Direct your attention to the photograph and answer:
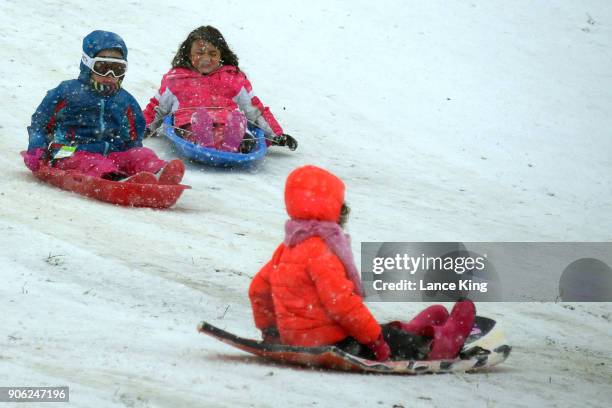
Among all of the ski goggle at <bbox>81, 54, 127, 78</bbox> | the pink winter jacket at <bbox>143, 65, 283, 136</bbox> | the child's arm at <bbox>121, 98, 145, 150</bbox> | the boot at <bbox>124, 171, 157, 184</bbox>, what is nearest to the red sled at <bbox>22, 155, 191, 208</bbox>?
the boot at <bbox>124, 171, 157, 184</bbox>

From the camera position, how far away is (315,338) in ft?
13.9

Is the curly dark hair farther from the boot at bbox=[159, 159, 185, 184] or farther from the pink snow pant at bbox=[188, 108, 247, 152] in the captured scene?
the boot at bbox=[159, 159, 185, 184]

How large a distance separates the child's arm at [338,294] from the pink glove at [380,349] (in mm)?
129

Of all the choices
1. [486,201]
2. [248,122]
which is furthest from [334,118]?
[486,201]

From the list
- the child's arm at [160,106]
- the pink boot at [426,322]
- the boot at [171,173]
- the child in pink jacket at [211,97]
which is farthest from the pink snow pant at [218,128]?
the pink boot at [426,322]

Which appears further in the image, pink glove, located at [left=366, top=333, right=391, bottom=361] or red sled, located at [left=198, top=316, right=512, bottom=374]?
pink glove, located at [left=366, top=333, right=391, bottom=361]

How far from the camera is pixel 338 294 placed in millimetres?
4082

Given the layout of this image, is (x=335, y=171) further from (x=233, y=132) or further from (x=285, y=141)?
(x=233, y=132)

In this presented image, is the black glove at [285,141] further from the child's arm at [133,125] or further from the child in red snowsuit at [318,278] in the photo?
the child in red snowsuit at [318,278]

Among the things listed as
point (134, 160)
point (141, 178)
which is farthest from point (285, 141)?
point (141, 178)

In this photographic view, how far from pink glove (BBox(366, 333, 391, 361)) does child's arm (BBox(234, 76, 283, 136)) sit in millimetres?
5062

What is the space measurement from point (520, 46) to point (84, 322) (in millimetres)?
10563

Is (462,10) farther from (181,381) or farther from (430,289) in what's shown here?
(181,381)

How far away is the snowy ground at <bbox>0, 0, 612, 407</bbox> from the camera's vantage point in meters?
4.08
